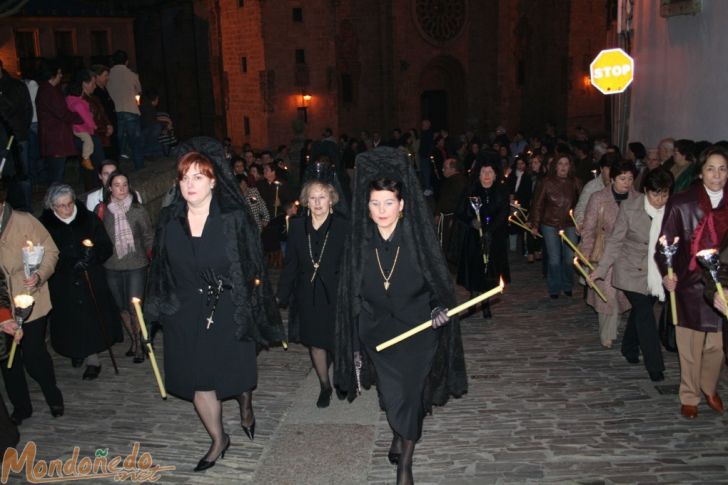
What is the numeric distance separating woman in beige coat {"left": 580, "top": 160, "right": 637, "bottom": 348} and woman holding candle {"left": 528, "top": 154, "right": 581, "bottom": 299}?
1590 millimetres

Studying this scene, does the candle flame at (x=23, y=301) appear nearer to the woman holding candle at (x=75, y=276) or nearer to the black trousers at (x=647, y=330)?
the woman holding candle at (x=75, y=276)

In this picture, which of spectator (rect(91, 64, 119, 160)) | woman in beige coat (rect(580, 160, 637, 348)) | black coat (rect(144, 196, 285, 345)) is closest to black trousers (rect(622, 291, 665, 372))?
woman in beige coat (rect(580, 160, 637, 348))

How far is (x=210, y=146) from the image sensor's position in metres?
5.99

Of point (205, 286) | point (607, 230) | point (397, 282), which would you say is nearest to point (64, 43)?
point (607, 230)

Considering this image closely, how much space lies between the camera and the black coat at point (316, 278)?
22.9 feet

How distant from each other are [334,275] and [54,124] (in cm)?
651

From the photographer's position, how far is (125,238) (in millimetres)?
8344

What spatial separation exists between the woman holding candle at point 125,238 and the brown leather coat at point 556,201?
5.58 metres

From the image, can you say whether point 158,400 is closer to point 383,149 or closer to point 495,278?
point 383,149

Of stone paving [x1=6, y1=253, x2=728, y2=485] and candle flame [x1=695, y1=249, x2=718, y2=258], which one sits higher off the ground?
candle flame [x1=695, y1=249, x2=718, y2=258]

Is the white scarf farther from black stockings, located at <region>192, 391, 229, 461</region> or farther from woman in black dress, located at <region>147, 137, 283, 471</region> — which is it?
black stockings, located at <region>192, 391, 229, 461</region>

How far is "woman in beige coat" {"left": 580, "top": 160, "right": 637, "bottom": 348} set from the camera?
855 centimetres

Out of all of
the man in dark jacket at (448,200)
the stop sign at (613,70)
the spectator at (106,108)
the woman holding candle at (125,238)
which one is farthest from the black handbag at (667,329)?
the spectator at (106,108)

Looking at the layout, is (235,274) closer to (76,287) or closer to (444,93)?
(76,287)
